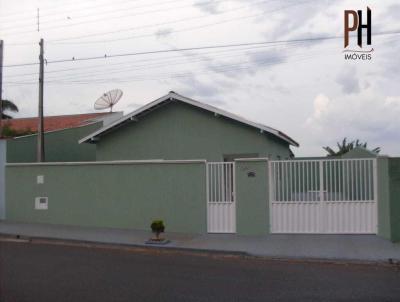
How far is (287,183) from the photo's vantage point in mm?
13914

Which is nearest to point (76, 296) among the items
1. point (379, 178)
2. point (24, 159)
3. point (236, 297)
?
point (236, 297)

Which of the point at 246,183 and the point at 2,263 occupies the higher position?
the point at 246,183

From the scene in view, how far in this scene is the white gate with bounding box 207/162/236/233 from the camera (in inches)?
565

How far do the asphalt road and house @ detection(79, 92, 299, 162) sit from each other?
18.8ft

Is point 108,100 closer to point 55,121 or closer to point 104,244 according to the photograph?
point 55,121

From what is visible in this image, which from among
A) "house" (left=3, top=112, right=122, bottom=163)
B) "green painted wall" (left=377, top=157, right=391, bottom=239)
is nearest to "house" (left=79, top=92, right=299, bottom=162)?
"house" (left=3, top=112, right=122, bottom=163)

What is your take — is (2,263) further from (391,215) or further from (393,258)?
(391,215)

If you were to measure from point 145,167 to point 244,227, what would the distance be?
342 centimetres

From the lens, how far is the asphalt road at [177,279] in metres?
7.65

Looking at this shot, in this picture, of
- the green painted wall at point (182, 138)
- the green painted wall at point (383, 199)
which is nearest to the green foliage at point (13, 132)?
the green painted wall at point (182, 138)

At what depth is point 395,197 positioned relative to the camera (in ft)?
42.0

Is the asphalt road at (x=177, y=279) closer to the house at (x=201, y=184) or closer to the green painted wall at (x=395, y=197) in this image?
the green painted wall at (x=395, y=197)

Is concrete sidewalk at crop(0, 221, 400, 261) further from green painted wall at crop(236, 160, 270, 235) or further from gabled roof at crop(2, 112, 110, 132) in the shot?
gabled roof at crop(2, 112, 110, 132)

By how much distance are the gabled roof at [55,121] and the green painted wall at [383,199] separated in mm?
15066
